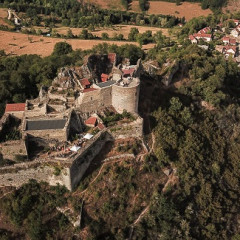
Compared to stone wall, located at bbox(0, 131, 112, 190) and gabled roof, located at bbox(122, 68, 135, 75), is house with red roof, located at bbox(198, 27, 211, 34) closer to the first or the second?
gabled roof, located at bbox(122, 68, 135, 75)

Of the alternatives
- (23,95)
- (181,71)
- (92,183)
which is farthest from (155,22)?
(92,183)

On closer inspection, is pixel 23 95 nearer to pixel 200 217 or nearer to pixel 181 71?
pixel 181 71

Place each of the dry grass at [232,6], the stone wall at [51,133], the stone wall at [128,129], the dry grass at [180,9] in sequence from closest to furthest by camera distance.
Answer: the stone wall at [51,133], the stone wall at [128,129], the dry grass at [180,9], the dry grass at [232,6]

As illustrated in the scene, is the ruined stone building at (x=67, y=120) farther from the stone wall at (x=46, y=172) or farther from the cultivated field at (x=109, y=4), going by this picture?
the cultivated field at (x=109, y=4)

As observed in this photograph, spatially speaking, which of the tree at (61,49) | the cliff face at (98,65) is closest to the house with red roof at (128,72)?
the cliff face at (98,65)

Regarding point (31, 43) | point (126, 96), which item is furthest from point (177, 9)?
point (126, 96)

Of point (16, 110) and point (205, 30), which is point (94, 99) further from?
point (205, 30)
